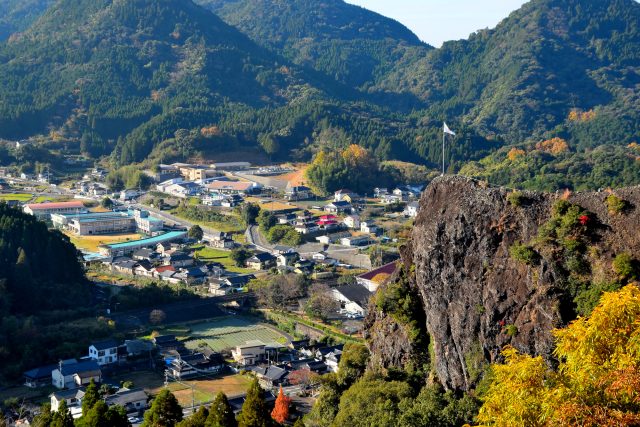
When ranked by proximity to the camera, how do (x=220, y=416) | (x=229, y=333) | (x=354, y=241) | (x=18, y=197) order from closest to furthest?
(x=220, y=416)
(x=229, y=333)
(x=354, y=241)
(x=18, y=197)

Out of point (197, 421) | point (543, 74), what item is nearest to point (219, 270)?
point (197, 421)

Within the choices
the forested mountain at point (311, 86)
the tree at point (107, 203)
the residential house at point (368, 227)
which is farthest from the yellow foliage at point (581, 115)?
the tree at point (107, 203)

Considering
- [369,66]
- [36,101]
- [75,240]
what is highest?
[369,66]

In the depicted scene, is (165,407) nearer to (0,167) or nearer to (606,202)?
(606,202)

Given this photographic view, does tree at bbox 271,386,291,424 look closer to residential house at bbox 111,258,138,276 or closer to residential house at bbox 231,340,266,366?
residential house at bbox 231,340,266,366

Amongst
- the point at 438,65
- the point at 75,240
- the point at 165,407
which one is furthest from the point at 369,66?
the point at 165,407

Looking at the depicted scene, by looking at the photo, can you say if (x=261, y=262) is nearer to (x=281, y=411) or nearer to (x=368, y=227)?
(x=368, y=227)
